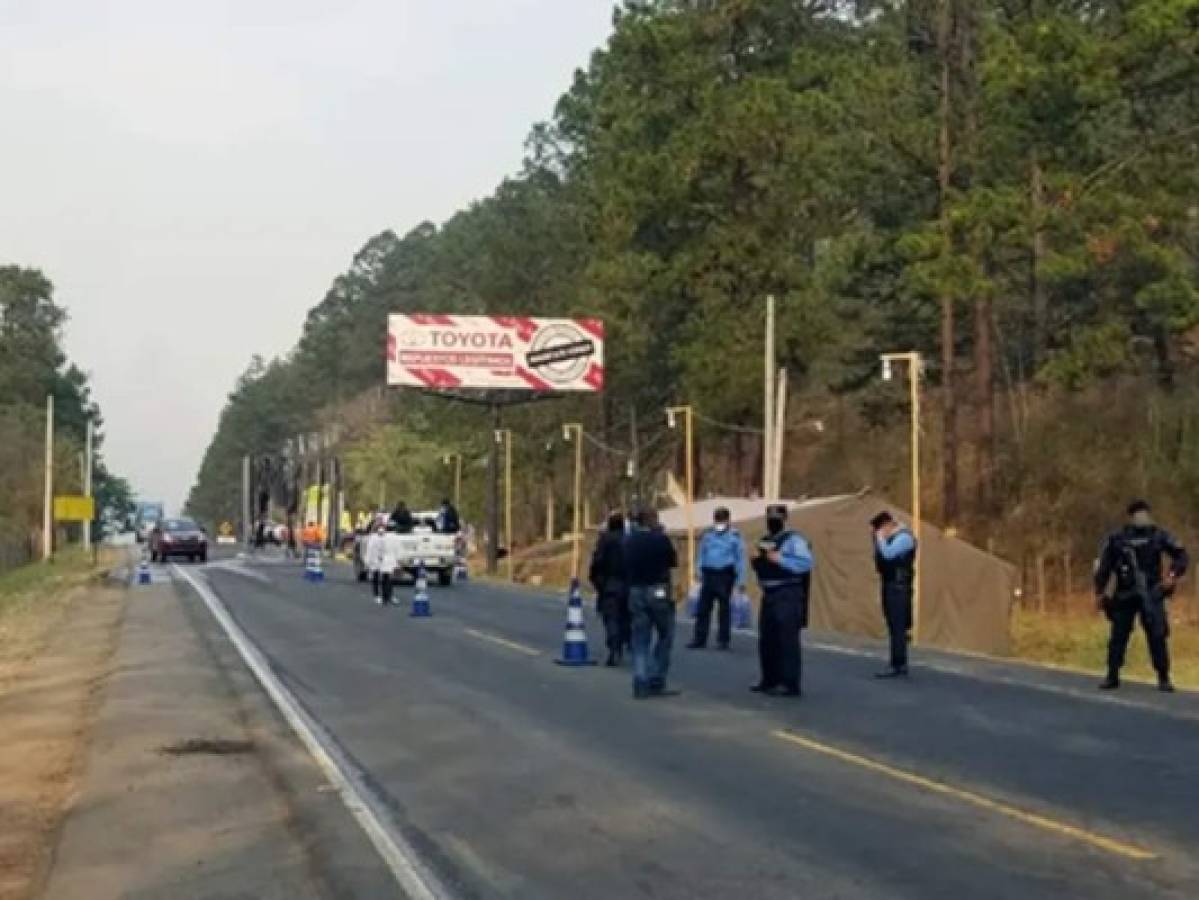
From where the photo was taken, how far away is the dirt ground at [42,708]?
1261cm

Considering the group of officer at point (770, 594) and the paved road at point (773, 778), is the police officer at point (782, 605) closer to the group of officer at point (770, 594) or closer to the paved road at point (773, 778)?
the group of officer at point (770, 594)

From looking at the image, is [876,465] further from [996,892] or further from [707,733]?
[996,892]

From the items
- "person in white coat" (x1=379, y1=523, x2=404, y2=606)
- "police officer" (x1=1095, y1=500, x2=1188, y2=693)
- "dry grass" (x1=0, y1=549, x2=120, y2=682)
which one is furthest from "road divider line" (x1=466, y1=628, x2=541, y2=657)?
"person in white coat" (x1=379, y1=523, x2=404, y2=606)

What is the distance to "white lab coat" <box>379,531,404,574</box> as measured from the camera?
40.7 meters

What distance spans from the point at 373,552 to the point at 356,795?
31.2m

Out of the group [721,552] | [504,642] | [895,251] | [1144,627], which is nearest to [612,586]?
[721,552]

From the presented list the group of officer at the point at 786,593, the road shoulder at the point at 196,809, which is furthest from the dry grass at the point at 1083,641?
the road shoulder at the point at 196,809

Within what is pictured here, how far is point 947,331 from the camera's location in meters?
48.1

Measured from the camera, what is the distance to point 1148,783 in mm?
13766

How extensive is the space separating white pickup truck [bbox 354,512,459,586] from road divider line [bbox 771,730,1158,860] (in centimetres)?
2895

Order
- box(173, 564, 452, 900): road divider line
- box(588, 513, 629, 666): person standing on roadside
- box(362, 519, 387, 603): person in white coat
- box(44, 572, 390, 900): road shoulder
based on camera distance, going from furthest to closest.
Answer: box(362, 519, 387, 603): person in white coat → box(588, 513, 629, 666): person standing on roadside → box(44, 572, 390, 900): road shoulder → box(173, 564, 452, 900): road divider line

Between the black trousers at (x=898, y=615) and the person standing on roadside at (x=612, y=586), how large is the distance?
10.0 ft

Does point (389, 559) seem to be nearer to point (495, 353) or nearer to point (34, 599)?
point (34, 599)

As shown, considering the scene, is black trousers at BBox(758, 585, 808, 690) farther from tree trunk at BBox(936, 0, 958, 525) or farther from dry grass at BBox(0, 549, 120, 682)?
tree trunk at BBox(936, 0, 958, 525)
